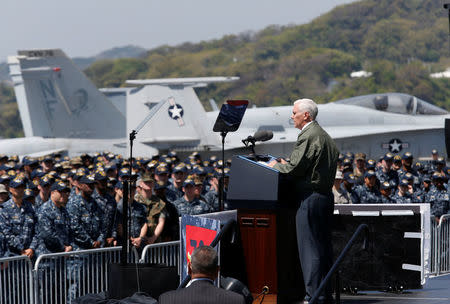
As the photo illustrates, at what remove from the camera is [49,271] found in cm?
767

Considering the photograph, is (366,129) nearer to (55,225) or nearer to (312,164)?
(55,225)

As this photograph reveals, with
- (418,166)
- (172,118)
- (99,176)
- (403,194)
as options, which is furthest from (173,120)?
(99,176)

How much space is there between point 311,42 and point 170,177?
112 metres

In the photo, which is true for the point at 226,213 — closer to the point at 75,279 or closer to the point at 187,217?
the point at 187,217

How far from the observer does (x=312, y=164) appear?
607 cm

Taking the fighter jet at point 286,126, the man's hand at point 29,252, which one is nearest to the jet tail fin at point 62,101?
the fighter jet at point 286,126

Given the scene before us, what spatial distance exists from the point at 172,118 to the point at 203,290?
21626 millimetres

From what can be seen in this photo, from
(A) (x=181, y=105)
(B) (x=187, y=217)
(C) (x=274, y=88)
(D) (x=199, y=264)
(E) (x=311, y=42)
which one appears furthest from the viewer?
(E) (x=311, y=42)

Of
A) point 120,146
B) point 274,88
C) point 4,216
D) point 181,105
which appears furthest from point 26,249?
point 274,88

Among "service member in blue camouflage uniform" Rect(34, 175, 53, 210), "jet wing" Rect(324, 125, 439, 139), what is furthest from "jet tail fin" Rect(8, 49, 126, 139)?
"service member in blue camouflage uniform" Rect(34, 175, 53, 210)

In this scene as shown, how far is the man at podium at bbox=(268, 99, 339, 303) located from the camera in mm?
6012

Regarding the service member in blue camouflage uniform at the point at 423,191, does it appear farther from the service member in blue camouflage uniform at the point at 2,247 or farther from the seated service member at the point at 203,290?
the seated service member at the point at 203,290

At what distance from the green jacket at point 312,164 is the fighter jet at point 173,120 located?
61.8 feet

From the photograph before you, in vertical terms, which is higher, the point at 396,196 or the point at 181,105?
the point at 181,105
